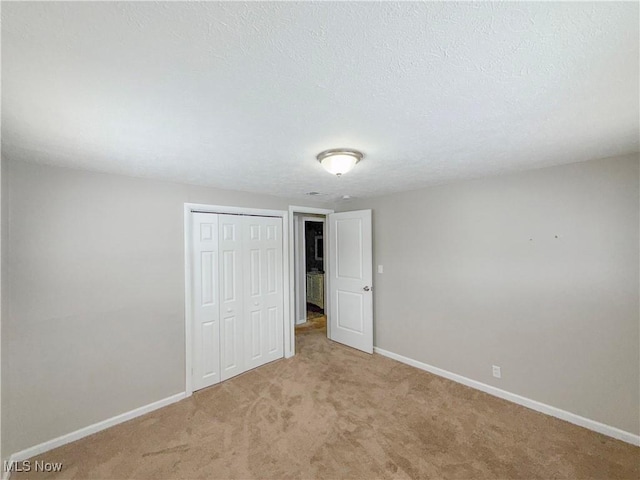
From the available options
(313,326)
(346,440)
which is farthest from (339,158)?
(313,326)

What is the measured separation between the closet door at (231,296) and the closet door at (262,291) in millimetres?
81

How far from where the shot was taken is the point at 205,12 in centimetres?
74

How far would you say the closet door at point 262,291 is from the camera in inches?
132

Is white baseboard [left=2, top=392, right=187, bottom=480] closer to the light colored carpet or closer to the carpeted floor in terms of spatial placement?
the carpeted floor

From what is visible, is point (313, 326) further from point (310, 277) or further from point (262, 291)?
point (262, 291)

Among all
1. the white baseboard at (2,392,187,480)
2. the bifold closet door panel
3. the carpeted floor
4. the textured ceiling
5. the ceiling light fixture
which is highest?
the textured ceiling

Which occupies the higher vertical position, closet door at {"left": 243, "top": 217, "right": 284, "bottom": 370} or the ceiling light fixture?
the ceiling light fixture

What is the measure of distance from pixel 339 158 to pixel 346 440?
7.08 feet

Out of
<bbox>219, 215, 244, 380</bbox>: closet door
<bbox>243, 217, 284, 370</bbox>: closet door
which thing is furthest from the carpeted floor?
<bbox>243, 217, 284, 370</bbox>: closet door

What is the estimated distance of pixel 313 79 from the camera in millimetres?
1043

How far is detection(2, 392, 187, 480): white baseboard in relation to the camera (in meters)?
1.98

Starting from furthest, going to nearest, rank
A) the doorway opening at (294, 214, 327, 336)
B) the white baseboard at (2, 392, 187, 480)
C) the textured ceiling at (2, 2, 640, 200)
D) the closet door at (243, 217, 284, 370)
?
the doorway opening at (294, 214, 327, 336), the closet door at (243, 217, 284, 370), the white baseboard at (2, 392, 187, 480), the textured ceiling at (2, 2, 640, 200)

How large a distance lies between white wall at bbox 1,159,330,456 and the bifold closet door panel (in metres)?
Answer: 0.17

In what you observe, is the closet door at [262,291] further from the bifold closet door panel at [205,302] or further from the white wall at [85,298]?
the white wall at [85,298]
